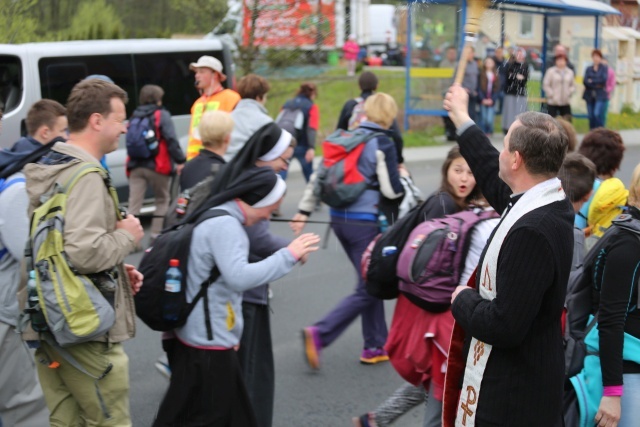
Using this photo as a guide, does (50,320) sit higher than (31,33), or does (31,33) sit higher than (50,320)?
(31,33)

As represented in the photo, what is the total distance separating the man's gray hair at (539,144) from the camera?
2.82 meters

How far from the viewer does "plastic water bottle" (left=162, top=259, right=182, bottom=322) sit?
12.5ft

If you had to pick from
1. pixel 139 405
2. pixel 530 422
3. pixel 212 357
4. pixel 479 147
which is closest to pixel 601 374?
pixel 530 422

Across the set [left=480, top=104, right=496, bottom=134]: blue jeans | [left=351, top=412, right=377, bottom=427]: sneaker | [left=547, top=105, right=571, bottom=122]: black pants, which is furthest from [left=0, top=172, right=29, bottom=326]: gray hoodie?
[left=480, top=104, right=496, bottom=134]: blue jeans

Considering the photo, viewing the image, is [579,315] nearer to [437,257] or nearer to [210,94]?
[437,257]

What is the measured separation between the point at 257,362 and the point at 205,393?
601 millimetres

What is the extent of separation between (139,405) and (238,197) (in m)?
2.11

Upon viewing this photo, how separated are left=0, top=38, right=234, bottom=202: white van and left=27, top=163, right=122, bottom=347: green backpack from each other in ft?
20.0

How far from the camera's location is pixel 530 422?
283cm

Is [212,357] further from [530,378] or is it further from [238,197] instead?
[530,378]

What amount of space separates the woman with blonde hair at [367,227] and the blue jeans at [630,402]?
8.33 ft

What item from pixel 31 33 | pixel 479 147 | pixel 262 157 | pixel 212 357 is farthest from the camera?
pixel 31 33

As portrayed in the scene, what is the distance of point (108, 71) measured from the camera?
10.5 meters

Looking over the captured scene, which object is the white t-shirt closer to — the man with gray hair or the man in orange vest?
the man with gray hair
